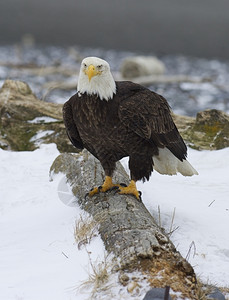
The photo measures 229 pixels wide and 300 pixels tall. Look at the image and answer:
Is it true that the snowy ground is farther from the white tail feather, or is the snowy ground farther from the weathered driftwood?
the white tail feather

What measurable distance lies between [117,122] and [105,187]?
2.57 ft

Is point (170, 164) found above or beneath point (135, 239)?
above

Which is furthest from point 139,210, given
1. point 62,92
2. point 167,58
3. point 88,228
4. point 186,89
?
point 167,58

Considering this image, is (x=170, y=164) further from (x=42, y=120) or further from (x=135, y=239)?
(x=42, y=120)

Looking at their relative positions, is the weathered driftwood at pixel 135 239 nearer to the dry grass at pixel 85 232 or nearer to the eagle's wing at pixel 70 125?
the dry grass at pixel 85 232

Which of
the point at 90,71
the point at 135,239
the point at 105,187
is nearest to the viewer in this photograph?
the point at 135,239

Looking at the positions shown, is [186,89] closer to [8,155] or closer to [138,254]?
[8,155]

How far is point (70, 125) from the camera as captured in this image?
461cm

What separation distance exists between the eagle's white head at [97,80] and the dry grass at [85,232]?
44.7 inches

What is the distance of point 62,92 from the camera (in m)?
13.8

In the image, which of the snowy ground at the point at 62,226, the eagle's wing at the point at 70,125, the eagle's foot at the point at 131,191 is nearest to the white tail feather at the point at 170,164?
the snowy ground at the point at 62,226

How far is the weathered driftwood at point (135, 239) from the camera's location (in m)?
3.05

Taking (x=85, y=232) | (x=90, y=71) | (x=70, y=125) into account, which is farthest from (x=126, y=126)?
(x=85, y=232)

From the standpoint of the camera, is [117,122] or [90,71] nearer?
[90,71]
